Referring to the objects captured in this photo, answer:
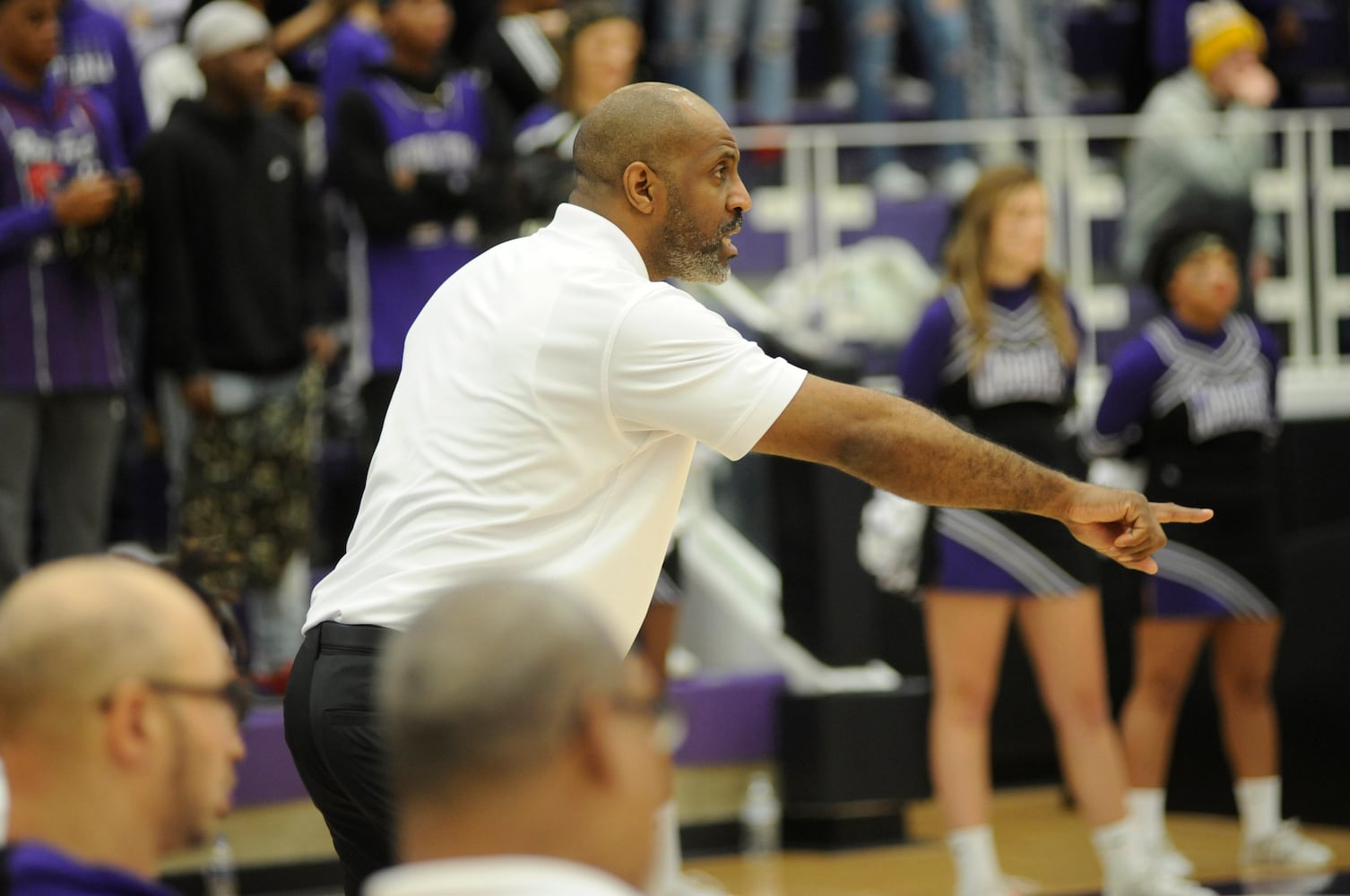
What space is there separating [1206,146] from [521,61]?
2.96m

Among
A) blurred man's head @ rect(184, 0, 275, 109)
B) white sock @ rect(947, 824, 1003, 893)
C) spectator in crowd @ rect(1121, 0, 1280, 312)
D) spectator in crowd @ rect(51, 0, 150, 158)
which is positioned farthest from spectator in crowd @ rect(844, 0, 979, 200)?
white sock @ rect(947, 824, 1003, 893)

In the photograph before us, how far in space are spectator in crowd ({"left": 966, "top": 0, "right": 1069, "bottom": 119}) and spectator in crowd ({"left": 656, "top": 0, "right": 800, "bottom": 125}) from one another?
0.87 meters

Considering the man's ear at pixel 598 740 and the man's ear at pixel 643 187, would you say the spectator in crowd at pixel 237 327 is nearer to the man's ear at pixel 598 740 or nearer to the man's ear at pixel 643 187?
the man's ear at pixel 643 187

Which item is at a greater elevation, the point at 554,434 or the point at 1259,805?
the point at 554,434

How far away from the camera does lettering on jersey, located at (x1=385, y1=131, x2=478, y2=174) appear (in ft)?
21.1

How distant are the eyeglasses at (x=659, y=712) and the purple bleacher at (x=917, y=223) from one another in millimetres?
6842

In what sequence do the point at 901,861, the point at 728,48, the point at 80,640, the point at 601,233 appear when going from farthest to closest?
the point at 728,48 < the point at 901,861 < the point at 601,233 < the point at 80,640

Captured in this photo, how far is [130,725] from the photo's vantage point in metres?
1.89

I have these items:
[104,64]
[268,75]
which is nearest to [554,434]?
[104,64]

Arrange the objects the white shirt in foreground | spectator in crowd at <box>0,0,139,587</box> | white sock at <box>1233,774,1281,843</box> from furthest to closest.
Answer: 1. white sock at <box>1233,774,1281,843</box>
2. spectator in crowd at <box>0,0,139,587</box>
3. the white shirt in foreground

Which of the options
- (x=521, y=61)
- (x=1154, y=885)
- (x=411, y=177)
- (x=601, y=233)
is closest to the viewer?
(x=601, y=233)

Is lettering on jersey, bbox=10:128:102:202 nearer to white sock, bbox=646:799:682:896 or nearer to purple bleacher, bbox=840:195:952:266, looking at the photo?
white sock, bbox=646:799:682:896

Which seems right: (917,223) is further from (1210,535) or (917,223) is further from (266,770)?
(266,770)

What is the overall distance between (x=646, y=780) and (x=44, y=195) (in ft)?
15.5
